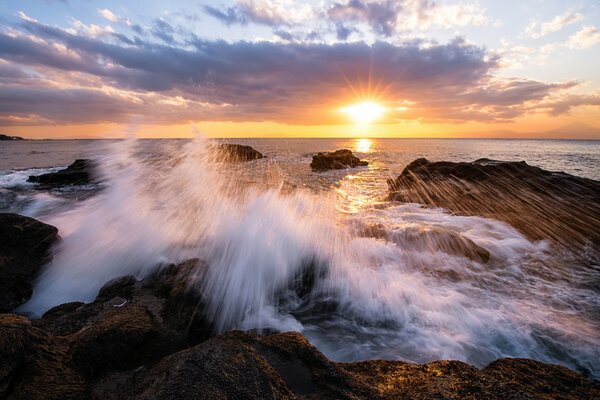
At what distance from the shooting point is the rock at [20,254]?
17.5ft

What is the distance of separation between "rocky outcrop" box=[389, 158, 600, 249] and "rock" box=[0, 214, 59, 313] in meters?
12.5

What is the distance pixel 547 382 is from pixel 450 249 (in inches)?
195

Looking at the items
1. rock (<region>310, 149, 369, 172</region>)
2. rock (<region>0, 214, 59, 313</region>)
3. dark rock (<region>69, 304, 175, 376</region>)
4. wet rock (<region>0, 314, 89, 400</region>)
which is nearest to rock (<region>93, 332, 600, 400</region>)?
dark rock (<region>69, 304, 175, 376</region>)

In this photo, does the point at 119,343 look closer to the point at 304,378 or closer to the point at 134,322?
the point at 134,322

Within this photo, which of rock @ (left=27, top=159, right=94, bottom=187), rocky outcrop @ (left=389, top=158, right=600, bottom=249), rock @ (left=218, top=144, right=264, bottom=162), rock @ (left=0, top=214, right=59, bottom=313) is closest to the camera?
rock @ (left=0, top=214, right=59, bottom=313)

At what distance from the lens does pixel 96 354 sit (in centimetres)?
314

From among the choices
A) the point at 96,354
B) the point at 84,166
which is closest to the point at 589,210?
the point at 96,354

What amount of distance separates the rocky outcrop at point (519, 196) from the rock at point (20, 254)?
12533mm

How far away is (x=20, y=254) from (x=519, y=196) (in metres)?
16.0

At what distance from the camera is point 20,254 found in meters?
6.30

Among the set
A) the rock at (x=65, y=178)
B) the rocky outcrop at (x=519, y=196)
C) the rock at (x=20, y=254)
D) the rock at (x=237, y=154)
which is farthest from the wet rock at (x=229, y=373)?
the rock at (x=237, y=154)

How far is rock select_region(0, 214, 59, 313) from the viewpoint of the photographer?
534 centimetres

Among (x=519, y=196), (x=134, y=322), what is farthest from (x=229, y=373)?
(x=519, y=196)

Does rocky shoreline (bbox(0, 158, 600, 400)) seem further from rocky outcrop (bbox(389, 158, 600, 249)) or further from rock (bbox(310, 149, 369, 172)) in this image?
rock (bbox(310, 149, 369, 172))
